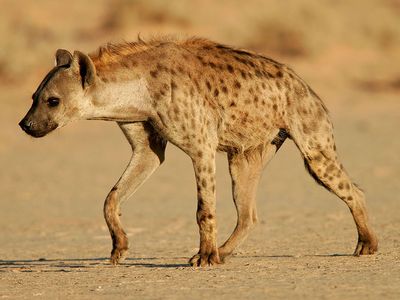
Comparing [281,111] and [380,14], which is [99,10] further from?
[281,111]

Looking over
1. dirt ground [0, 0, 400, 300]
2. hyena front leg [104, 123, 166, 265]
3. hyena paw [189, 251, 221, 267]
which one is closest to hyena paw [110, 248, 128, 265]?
dirt ground [0, 0, 400, 300]

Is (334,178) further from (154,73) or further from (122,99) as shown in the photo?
(122,99)

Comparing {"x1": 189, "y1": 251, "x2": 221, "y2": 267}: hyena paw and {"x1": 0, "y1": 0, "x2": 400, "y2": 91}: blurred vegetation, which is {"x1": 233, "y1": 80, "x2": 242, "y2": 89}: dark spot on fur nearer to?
{"x1": 189, "y1": 251, "x2": 221, "y2": 267}: hyena paw

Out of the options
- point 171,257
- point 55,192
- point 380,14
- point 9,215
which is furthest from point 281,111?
point 380,14

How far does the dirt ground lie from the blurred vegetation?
0.22 ft

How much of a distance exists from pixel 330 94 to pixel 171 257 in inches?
568

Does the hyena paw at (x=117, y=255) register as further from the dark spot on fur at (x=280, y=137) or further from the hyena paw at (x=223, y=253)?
the dark spot on fur at (x=280, y=137)

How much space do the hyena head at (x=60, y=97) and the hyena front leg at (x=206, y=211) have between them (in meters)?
0.96

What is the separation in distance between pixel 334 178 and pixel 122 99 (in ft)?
5.90

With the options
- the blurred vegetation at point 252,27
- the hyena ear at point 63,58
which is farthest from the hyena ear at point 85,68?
the blurred vegetation at point 252,27

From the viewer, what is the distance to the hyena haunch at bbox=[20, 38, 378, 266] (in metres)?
8.20

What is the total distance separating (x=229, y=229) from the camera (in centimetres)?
1119

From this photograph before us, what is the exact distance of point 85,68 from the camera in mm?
8258

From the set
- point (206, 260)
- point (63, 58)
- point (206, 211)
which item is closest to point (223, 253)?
point (206, 260)
